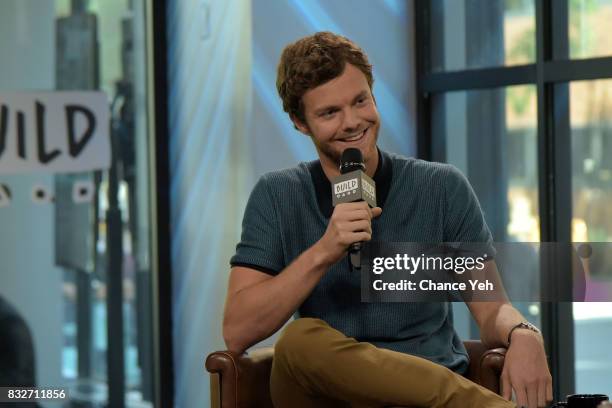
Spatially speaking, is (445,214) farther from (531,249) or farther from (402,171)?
A: (531,249)

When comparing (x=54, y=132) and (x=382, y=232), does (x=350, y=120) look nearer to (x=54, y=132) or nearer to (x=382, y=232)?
(x=382, y=232)

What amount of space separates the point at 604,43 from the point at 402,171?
5.56ft

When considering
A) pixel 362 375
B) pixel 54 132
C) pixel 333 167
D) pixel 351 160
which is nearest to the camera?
pixel 362 375

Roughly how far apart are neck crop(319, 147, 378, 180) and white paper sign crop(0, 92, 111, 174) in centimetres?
215

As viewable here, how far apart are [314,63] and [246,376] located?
0.77m

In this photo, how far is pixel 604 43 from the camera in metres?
4.13

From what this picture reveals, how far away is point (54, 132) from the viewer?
15.3 ft

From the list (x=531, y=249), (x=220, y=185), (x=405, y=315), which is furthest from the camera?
(x=220, y=185)

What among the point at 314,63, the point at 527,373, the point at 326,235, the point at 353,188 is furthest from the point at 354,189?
the point at 527,373

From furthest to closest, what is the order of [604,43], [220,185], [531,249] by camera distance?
[220,185], [604,43], [531,249]

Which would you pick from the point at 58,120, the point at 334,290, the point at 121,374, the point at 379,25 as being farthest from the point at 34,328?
the point at 334,290

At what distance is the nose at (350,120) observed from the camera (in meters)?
2.65

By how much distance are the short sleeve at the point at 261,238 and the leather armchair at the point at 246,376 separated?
0.74ft

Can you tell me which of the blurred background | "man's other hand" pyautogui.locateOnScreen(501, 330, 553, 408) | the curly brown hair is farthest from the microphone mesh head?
the blurred background
